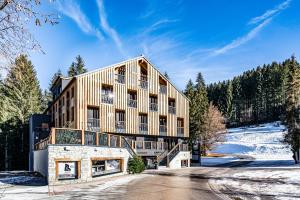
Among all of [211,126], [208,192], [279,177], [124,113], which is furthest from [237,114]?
[208,192]

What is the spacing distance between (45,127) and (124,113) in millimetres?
11644

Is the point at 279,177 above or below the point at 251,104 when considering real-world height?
below

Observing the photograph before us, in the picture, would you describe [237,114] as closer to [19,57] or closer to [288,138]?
[288,138]

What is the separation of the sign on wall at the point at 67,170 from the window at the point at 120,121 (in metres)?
13.7

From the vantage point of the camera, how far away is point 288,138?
37.3 m

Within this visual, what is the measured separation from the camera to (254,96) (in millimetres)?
103250

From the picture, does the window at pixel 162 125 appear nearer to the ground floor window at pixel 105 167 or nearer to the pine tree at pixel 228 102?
the ground floor window at pixel 105 167

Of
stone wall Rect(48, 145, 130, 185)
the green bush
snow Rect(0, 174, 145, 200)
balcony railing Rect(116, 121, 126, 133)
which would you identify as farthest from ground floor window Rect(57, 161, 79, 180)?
balcony railing Rect(116, 121, 126, 133)

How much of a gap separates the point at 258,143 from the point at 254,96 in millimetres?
35164

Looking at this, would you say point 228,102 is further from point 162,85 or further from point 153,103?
point 153,103

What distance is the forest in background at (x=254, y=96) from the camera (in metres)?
96.9

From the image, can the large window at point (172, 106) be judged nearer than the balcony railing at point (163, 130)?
No

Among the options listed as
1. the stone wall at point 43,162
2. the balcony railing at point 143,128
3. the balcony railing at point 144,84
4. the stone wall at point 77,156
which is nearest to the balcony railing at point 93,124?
the balcony railing at point 143,128

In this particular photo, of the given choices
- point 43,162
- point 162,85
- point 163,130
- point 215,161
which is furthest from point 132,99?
point 215,161
